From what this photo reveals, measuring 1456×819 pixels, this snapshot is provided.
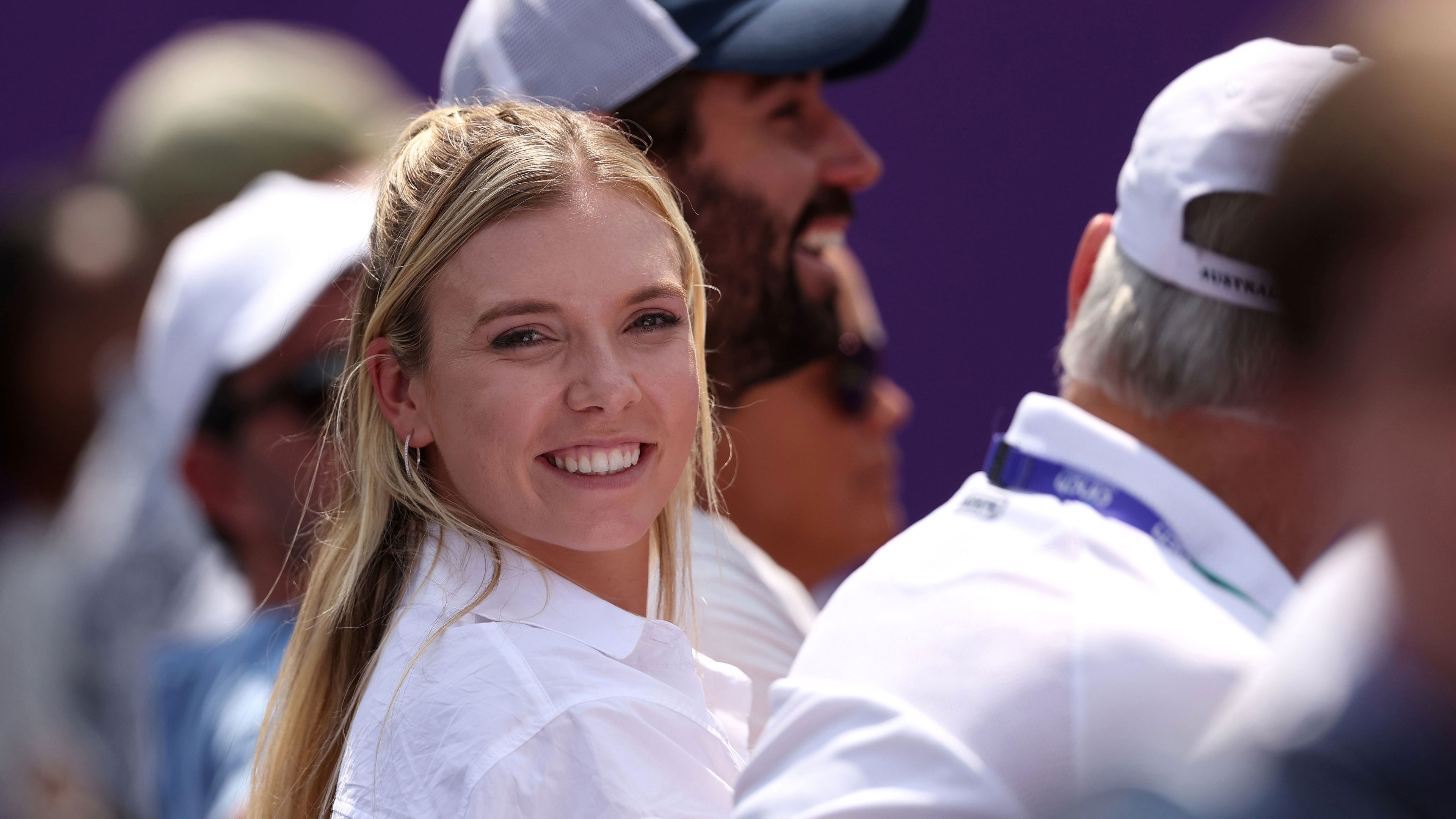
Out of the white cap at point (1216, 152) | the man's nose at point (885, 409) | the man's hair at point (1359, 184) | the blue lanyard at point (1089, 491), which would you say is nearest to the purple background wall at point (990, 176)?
the man's nose at point (885, 409)

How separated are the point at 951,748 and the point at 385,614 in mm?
760

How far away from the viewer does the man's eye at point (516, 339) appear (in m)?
1.75

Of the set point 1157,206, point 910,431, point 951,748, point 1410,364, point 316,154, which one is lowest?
point 910,431

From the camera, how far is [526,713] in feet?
5.03

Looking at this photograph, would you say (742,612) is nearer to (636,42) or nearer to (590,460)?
(590,460)

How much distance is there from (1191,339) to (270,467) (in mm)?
1950

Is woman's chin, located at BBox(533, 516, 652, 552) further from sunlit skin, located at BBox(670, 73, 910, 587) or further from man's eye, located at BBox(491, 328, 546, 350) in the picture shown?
sunlit skin, located at BBox(670, 73, 910, 587)

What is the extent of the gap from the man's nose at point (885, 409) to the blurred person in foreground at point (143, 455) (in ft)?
4.60

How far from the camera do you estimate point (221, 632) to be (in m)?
3.32

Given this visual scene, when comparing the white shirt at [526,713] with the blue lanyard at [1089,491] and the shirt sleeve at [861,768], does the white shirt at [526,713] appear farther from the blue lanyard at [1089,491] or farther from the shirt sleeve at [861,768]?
the blue lanyard at [1089,491]

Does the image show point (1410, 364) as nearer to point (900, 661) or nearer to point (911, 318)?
point (900, 661)

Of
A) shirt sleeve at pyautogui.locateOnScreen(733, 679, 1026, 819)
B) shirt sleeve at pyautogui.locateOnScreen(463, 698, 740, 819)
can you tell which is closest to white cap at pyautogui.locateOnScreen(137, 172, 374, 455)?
shirt sleeve at pyautogui.locateOnScreen(463, 698, 740, 819)

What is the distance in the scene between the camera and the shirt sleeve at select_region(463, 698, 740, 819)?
150cm

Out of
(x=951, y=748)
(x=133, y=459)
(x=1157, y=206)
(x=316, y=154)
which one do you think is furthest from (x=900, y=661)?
(x=133, y=459)
